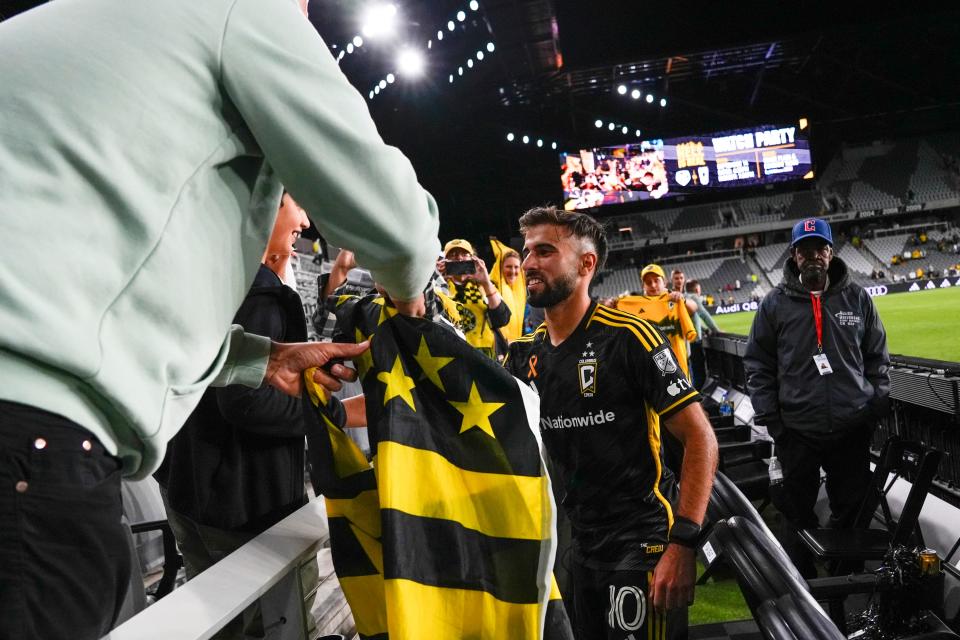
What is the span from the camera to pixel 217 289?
3.05 ft

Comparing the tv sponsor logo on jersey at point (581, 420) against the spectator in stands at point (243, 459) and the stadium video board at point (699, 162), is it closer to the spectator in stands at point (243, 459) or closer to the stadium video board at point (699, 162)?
the spectator in stands at point (243, 459)

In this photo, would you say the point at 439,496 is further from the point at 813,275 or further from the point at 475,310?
the point at 475,310

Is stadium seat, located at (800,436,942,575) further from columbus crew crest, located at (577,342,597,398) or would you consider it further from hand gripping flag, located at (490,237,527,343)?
hand gripping flag, located at (490,237,527,343)

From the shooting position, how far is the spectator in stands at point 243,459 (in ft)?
6.36

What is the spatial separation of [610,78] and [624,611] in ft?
89.6

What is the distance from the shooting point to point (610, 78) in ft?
88.5

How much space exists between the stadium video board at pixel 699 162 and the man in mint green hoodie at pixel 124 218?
28.0m

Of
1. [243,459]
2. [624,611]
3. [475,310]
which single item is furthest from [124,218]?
[475,310]

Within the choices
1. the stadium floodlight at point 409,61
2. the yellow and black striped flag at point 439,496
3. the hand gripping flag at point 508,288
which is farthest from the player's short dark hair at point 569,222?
the stadium floodlight at point 409,61

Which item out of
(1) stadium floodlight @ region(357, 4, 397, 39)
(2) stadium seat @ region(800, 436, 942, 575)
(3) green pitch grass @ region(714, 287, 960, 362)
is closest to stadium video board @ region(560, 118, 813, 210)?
(3) green pitch grass @ region(714, 287, 960, 362)

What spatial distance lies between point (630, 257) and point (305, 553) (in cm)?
3511

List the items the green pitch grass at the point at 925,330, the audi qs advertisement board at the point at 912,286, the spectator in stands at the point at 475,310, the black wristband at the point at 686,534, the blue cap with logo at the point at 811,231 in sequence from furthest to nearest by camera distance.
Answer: the audi qs advertisement board at the point at 912,286, the green pitch grass at the point at 925,330, the spectator in stands at the point at 475,310, the blue cap with logo at the point at 811,231, the black wristband at the point at 686,534

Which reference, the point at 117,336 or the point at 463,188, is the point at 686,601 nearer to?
the point at 117,336

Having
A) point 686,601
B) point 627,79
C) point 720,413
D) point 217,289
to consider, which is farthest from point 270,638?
point 627,79
